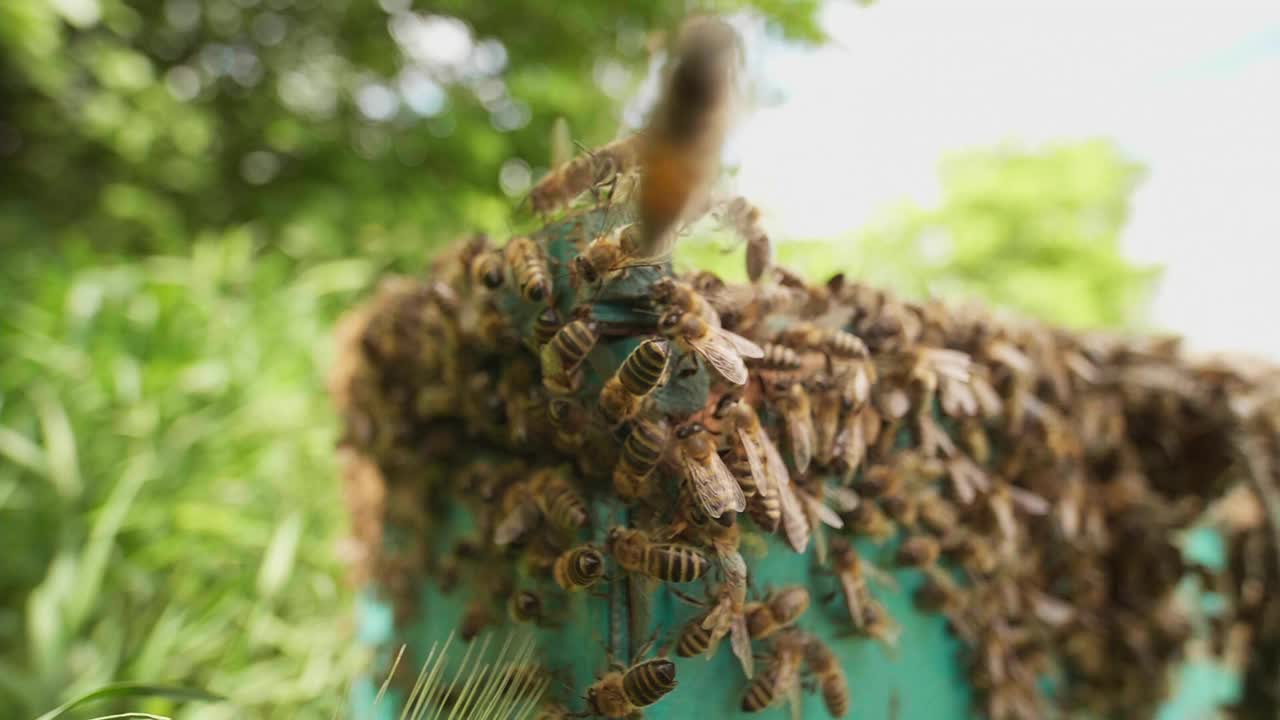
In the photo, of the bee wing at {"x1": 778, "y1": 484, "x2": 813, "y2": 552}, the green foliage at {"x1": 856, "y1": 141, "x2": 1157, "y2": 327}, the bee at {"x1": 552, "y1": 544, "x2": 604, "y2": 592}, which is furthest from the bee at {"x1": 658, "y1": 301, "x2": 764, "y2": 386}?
the green foliage at {"x1": 856, "y1": 141, "x2": 1157, "y2": 327}

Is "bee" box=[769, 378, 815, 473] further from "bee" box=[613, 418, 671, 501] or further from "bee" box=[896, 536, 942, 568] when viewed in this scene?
"bee" box=[896, 536, 942, 568]

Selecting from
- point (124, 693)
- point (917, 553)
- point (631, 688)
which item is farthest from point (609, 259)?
point (124, 693)

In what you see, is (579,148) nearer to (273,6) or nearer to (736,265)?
(736,265)

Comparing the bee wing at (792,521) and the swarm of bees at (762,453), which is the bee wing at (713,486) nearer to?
the swarm of bees at (762,453)

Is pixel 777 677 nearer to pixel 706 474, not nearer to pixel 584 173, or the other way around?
pixel 706 474

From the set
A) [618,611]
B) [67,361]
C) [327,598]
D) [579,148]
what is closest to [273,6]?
[67,361]

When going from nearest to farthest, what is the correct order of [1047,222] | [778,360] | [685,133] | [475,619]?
[685,133] < [778,360] < [475,619] < [1047,222]
